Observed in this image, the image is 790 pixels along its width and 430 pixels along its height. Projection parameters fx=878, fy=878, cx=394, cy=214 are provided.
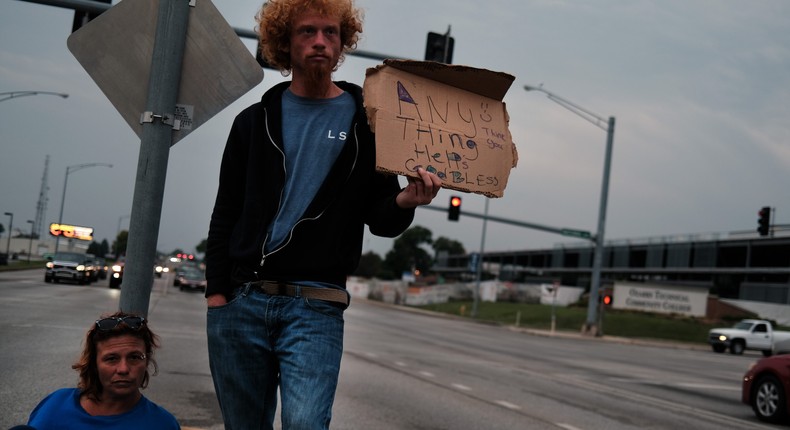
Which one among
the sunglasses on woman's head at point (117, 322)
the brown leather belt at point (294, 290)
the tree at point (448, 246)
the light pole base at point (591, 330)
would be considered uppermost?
the tree at point (448, 246)

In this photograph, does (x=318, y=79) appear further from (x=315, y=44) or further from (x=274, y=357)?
(x=274, y=357)

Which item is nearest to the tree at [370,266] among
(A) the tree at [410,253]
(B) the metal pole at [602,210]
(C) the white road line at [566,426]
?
(A) the tree at [410,253]

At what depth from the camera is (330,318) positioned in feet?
9.68

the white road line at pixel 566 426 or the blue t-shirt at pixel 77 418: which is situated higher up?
the blue t-shirt at pixel 77 418

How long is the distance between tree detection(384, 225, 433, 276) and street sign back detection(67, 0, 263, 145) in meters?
159

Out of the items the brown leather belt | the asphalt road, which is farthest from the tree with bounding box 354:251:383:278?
the brown leather belt

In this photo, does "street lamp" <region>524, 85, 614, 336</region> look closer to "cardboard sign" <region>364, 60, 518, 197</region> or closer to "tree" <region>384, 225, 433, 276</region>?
"cardboard sign" <region>364, 60, 518, 197</region>

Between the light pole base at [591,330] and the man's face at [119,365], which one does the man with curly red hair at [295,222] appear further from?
the light pole base at [591,330]

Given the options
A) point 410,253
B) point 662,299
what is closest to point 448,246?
point 410,253

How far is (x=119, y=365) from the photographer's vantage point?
318 cm

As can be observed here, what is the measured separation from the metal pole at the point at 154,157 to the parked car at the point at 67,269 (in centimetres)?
3456

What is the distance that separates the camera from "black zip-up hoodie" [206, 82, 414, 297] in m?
2.97

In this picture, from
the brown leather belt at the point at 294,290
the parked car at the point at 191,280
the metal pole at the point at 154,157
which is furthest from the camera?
the parked car at the point at 191,280

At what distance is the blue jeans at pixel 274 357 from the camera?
2.82 m
